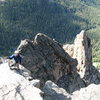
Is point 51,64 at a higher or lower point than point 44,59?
lower

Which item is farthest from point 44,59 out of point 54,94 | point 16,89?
point 16,89

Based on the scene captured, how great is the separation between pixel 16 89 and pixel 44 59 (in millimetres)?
25924

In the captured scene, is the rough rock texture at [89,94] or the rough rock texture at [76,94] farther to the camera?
the rough rock texture at [76,94]

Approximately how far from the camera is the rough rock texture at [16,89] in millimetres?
25297

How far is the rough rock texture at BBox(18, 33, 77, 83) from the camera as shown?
49.2 meters

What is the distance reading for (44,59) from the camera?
5250cm

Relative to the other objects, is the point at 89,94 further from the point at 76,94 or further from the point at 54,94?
the point at 54,94

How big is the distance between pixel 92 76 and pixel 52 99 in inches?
1427

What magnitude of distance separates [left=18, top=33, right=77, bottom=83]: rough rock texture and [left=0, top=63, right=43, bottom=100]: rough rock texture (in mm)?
17537

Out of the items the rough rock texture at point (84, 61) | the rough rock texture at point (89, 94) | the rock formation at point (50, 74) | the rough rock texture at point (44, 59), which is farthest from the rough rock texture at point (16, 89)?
the rough rock texture at point (84, 61)

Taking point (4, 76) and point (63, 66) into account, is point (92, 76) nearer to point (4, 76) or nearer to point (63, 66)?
point (63, 66)

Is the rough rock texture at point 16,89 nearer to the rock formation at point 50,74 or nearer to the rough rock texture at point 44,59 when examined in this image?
the rock formation at point 50,74

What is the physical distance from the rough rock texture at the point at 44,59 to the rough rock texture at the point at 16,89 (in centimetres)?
1754

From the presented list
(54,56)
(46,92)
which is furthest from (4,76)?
(54,56)
